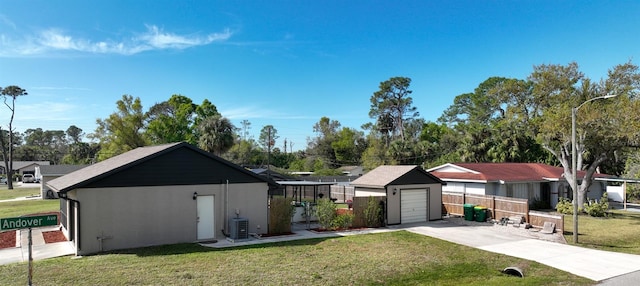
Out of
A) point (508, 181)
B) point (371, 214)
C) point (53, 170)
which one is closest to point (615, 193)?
point (508, 181)

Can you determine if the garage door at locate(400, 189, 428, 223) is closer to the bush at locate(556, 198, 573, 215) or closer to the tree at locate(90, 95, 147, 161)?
the bush at locate(556, 198, 573, 215)

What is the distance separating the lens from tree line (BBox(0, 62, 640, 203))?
2395 cm

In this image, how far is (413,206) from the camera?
20.9 meters

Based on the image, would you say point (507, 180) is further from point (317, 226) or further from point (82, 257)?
point (82, 257)

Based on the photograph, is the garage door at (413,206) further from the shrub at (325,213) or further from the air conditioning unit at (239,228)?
the air conditioning unit at (239,228)

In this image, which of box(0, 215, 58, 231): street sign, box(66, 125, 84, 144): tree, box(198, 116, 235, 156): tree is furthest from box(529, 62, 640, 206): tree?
box(66, 125, 84, 144): tree

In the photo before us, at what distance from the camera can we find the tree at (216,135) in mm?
42344

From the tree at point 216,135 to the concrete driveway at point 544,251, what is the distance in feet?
91.3

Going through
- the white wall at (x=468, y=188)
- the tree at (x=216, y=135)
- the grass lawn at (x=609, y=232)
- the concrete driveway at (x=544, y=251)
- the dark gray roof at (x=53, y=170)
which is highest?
the tree at (x=216, y=135)

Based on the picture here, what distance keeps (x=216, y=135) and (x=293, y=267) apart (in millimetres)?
33382

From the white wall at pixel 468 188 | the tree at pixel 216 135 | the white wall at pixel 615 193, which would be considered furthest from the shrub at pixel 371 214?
the tree at pixel 216 135

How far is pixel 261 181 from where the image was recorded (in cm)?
1647

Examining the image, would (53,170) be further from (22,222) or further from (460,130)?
(460,130)

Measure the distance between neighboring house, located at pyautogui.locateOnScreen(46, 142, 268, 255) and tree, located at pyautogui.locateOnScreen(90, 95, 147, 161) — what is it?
44900 mm
